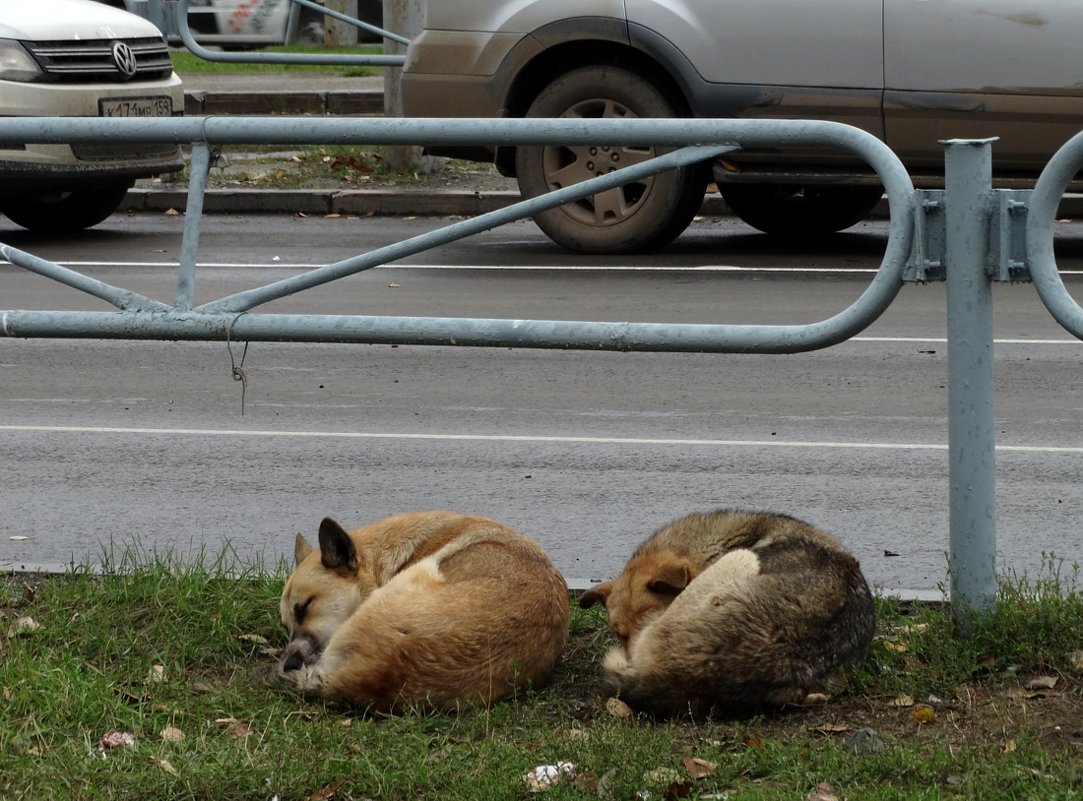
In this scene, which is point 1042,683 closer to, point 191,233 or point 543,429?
point 191,233

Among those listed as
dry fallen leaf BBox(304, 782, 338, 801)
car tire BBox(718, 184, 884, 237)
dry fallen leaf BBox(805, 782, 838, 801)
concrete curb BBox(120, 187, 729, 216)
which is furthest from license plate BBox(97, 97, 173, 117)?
dry fallen leaf BBox(805, 782, 838, 801)

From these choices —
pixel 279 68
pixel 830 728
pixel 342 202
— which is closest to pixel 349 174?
pixel 342 202

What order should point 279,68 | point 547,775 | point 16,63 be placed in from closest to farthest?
1. point 547,775
2. point 16,63
3. point 279,68

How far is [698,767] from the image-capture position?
11.3 feet

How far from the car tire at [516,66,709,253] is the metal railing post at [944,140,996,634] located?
7276mm

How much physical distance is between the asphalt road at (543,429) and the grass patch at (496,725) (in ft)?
2.11

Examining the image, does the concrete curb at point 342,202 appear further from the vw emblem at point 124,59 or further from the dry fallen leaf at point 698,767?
the dry fallen leaf at point 698,767

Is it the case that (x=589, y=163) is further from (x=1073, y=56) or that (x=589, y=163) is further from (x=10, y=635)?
(x=10, y=635)

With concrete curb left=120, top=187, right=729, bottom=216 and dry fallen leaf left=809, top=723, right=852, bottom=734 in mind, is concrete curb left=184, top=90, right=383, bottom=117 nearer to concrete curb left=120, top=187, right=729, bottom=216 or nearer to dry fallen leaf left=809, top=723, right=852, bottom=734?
concrete curb left=120, top=187, right=729, bottom=216

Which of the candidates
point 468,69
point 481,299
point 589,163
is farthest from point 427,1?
point 481,299

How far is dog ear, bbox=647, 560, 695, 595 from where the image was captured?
3.96 m

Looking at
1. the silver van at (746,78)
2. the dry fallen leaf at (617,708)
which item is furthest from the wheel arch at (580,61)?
the dry fallen leaf at (617,708)

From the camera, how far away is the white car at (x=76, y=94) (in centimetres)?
1202

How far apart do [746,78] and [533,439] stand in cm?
486
